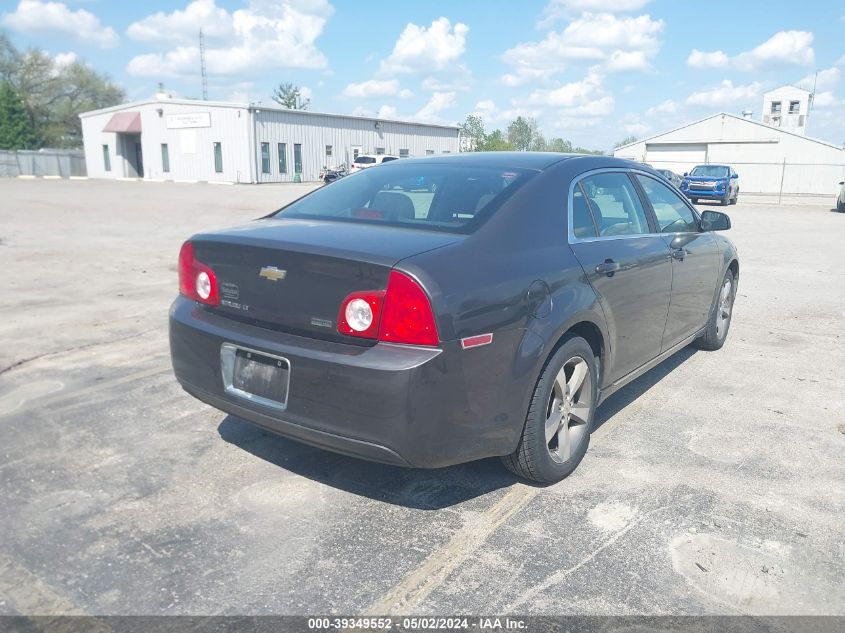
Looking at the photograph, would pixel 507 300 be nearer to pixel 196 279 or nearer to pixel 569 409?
pixel 569 409

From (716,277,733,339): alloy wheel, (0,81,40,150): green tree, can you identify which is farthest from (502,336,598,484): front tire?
(0,81,40,150): green tree

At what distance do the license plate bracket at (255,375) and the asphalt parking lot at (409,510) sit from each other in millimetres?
545

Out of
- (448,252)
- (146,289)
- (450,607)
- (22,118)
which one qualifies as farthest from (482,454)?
(22,118)

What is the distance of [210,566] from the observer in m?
2.78

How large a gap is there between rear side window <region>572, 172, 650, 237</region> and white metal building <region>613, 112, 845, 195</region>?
4260 cm

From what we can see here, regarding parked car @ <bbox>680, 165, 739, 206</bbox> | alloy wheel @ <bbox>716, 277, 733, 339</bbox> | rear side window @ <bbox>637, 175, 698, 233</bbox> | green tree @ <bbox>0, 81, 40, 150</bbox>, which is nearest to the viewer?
rear side window @ <bbox>637, 175, 698, 233</bbox>

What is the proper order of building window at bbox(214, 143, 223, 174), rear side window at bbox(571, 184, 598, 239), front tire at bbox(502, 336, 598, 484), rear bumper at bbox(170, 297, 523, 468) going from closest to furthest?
rear bumper at bbox(170, 297, 523, 468) < front tire at bbox(502, 336, 598, 484) < rear side window at bbox(571, 184, 598, 239) < building window at bbox(214, 143, 223, 174)

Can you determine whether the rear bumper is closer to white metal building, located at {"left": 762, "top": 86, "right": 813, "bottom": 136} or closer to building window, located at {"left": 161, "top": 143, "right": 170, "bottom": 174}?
building window, located at {"left": 161, "top": 143, "right": 170, "bottom": 174}

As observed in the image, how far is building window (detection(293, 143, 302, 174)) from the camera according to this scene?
44.2 m

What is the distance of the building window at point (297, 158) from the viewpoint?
44.2 meters

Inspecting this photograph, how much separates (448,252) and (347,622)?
1467mm

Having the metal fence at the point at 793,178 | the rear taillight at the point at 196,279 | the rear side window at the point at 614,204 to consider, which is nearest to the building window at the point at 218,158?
the metal fence at the point at 793,178

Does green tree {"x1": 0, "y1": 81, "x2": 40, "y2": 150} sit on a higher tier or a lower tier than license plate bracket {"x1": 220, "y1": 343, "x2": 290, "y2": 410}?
higher

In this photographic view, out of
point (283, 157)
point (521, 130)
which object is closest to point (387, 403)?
point (283, 157)
